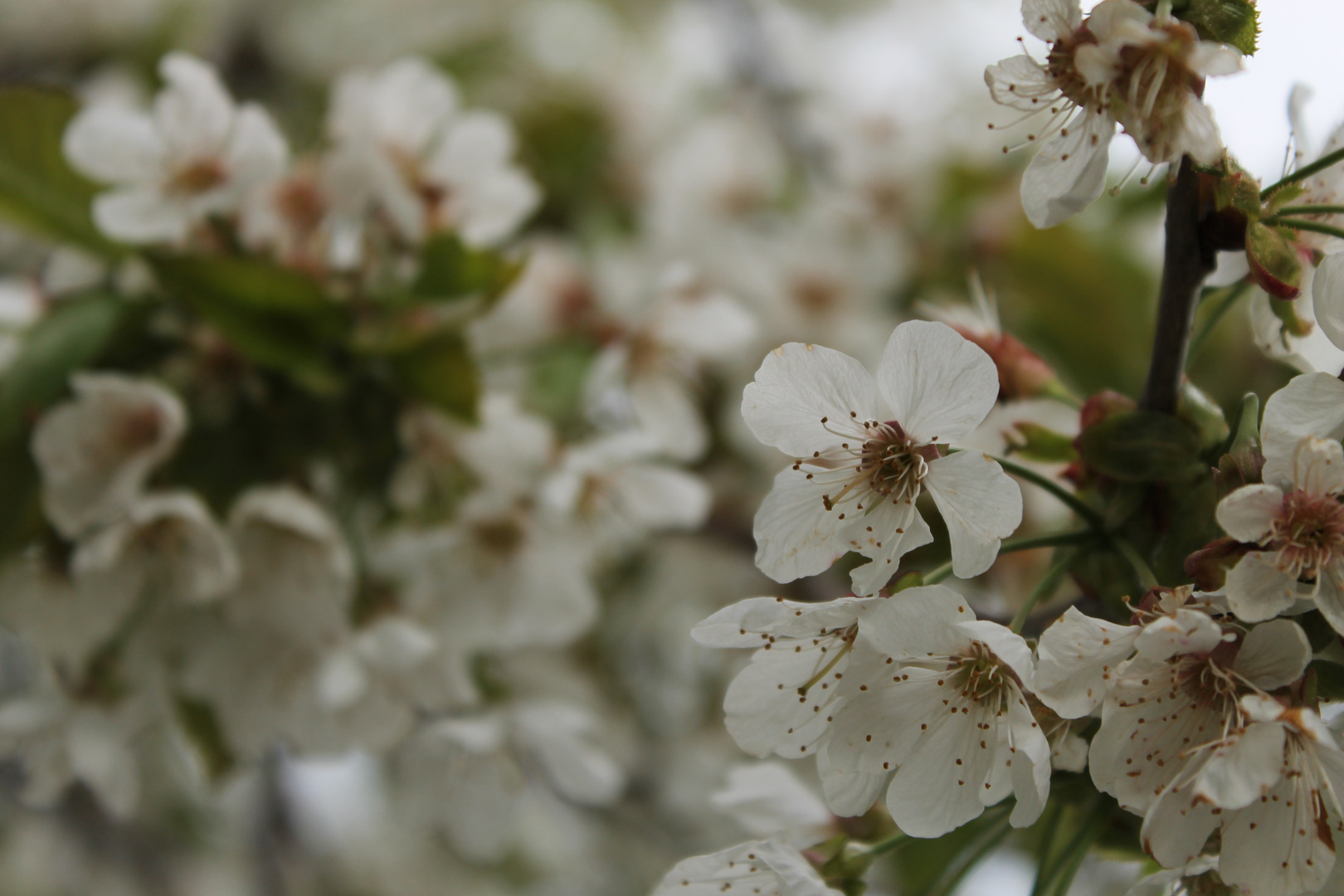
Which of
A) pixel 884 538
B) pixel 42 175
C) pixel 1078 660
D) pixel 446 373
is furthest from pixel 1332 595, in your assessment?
pixel 42 175

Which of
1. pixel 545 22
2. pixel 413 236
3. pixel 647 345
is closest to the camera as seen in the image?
pixel 413 236

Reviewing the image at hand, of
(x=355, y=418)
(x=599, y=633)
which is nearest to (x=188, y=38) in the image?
(x=355, y=418)

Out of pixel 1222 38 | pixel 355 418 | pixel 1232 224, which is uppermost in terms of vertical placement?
pixel 1222 38

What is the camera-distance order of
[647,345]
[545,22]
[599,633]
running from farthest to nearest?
[545,22] < [599,633] < [647,345]

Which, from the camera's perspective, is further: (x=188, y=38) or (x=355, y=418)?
(x=188, y=38)

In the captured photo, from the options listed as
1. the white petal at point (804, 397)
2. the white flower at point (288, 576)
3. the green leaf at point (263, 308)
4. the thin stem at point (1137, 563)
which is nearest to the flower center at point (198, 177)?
the green leaf at point (263, 308)

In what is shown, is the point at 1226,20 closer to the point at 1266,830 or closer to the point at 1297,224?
the point at 1297,224

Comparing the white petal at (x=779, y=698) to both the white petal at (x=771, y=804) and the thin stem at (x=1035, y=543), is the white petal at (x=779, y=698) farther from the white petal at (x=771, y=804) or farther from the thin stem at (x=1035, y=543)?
the white petal at (x=771, y=804)

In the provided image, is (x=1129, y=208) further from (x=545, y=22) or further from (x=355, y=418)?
(x=545, y=22)
